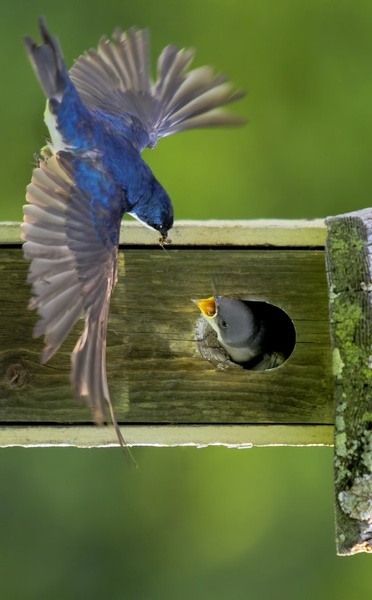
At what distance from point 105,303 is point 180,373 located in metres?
0.39

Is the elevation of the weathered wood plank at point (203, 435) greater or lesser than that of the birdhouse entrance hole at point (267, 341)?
lesser

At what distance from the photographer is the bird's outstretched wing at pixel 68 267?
2.65 meters

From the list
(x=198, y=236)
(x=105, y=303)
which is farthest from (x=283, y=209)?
(x=105, y=303)

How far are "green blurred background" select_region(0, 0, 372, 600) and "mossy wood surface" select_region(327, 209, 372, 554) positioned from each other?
1803 mm

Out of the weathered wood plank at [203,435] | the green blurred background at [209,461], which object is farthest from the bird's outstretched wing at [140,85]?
the green blurred background at [209,461]

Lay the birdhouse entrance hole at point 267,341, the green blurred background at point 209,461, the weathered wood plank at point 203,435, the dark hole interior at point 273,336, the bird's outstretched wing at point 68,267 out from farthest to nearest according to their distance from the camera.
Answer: the green blurred background at point 209,461 < the dark hole interior at point 273,336 < the birdhouse entrance hole at point 267,341 < the weathered wood plank at point 203,435 < the bird's outstretched wing at point 68,267

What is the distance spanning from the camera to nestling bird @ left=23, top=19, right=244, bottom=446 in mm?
2713

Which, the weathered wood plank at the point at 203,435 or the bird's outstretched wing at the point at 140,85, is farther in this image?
the bird's outstretched wing at the point at 140,85

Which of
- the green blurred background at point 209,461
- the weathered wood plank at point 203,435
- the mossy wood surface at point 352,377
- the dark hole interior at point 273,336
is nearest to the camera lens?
the mossy wood surface at point 352,377

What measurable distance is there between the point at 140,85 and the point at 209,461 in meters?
2.02

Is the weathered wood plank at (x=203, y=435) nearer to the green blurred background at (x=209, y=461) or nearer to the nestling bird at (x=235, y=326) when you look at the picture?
the nestling bird at (x=235, y=326)

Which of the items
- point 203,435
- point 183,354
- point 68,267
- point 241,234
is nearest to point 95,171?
point 68,267

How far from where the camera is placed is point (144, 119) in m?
3.46

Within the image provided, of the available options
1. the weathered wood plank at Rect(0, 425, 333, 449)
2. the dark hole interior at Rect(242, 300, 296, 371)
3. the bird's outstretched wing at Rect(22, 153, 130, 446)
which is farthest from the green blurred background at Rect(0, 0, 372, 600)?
the bird's outstretched wing at Rect(22, 153, 130, 446)
